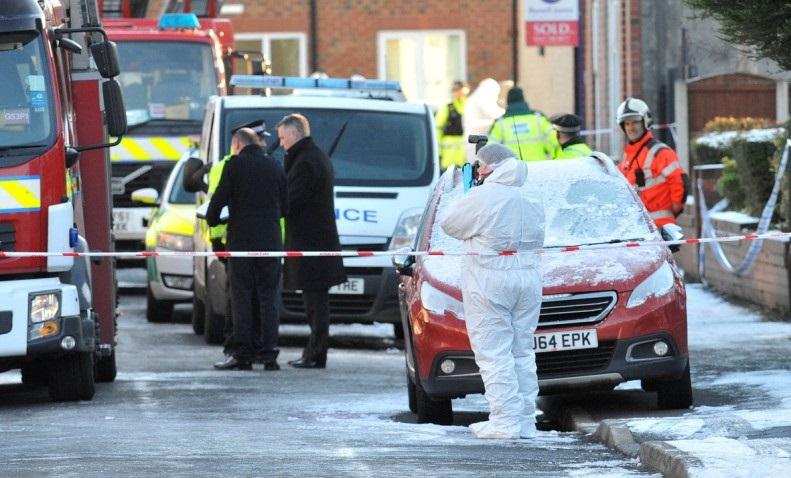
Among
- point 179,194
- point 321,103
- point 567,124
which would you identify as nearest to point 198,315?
point 179,194

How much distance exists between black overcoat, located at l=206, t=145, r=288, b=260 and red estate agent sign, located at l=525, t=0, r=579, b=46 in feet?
48.5

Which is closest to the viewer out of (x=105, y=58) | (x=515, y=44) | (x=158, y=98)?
(x=105, y=58)

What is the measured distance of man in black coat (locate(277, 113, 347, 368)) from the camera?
14844 millimetres

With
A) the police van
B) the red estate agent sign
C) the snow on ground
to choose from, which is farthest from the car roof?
the red estate agent sign

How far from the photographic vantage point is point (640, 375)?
11133 mm

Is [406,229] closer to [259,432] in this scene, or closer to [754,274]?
[754,274]

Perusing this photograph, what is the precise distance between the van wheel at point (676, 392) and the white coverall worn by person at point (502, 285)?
3.67 ft

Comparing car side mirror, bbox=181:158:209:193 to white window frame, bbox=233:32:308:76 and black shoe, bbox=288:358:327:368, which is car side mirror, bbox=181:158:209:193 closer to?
black shoe, bbox=288:358:327:368

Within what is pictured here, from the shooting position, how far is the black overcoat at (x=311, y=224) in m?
14.8

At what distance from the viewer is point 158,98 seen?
21891 mm

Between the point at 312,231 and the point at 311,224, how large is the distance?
5 cm

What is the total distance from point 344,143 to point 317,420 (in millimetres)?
5928

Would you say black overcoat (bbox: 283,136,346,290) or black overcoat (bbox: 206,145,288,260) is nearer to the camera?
black overcoat (bbox: 206,145,288,260)

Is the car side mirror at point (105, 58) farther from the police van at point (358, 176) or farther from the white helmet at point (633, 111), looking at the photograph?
the white helmet at point (633, 111)
